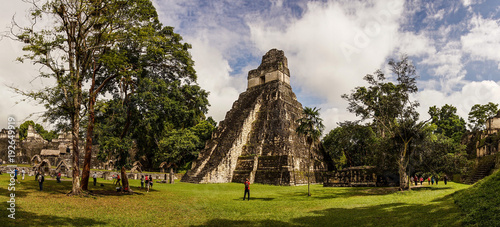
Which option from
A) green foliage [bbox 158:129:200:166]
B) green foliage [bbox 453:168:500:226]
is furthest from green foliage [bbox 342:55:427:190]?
green foliage [bbox 158:129:200:166]

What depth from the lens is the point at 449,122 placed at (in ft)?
151

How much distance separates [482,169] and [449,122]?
30162mm

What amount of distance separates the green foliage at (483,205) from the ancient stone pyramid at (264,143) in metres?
15.9

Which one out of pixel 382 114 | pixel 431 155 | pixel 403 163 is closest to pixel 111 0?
pixel 382 114

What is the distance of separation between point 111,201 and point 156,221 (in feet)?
14.9

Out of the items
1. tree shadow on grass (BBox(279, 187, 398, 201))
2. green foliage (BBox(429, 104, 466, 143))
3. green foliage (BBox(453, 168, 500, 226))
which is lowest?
tree shadow on grass (BBox(279, 187, 398, 201))

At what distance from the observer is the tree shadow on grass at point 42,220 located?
293 inches

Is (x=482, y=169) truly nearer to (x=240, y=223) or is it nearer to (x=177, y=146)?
(x=240, y=223)

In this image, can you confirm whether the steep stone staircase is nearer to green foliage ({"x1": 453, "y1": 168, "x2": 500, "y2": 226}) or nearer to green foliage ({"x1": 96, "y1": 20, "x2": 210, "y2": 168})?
green foliage ({"x1": 453, "y1": 168, "x2": 500, "y2": 226})

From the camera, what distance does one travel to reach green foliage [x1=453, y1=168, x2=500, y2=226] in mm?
5627

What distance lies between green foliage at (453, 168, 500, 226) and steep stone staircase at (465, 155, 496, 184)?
1510cm

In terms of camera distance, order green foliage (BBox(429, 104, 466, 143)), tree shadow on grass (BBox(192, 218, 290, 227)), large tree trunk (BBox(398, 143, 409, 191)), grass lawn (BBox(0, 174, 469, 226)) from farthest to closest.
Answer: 1. green foliage (BBox(429, 104, 466, 143))
2. large tree trunk (BBox(398, 143, 409, 191))
3. tree shadow on grass (BBox(192, 218, 290, 227))
4. grass lawn (BBox(0, 174, 469, 226))

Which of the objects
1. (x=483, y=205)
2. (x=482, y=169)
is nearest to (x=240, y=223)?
(x=483, y=205)

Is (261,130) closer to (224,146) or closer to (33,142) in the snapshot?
(224,146)
